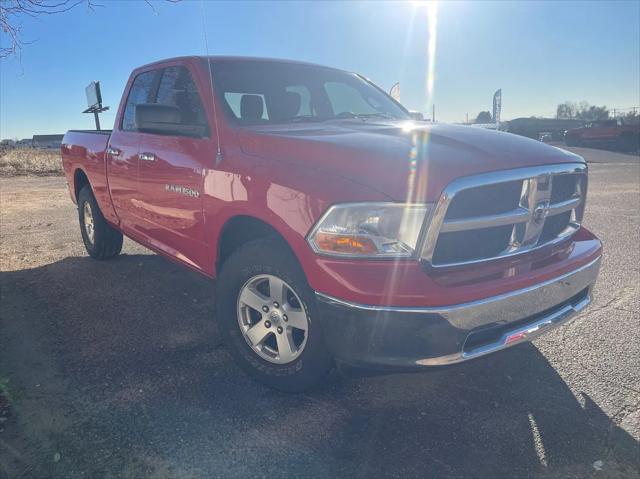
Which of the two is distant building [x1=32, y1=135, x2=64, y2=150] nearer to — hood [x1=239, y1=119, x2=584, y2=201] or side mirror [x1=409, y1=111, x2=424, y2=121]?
side mirror [x1=409, y1=111, x2=424, y2=121]

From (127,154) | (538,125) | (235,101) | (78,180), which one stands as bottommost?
(78,180)

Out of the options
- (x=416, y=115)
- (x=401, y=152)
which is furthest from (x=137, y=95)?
(x=401, y=152)

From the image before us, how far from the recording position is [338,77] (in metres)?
4.16

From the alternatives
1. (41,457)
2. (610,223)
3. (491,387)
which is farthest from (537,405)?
(610,223)

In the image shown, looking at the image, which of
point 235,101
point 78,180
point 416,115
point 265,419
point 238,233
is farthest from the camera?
point 78,180

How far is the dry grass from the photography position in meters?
17.2

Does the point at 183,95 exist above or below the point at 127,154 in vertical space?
above

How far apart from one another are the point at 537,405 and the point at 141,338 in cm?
259

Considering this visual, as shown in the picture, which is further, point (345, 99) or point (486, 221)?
point (345, 99)

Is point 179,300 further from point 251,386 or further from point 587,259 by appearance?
point 587,259

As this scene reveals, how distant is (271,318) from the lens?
2594 millimetres

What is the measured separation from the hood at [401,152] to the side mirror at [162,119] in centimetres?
44

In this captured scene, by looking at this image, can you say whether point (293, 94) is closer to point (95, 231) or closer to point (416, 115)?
point (416, 115)

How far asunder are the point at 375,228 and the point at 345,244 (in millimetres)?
152
